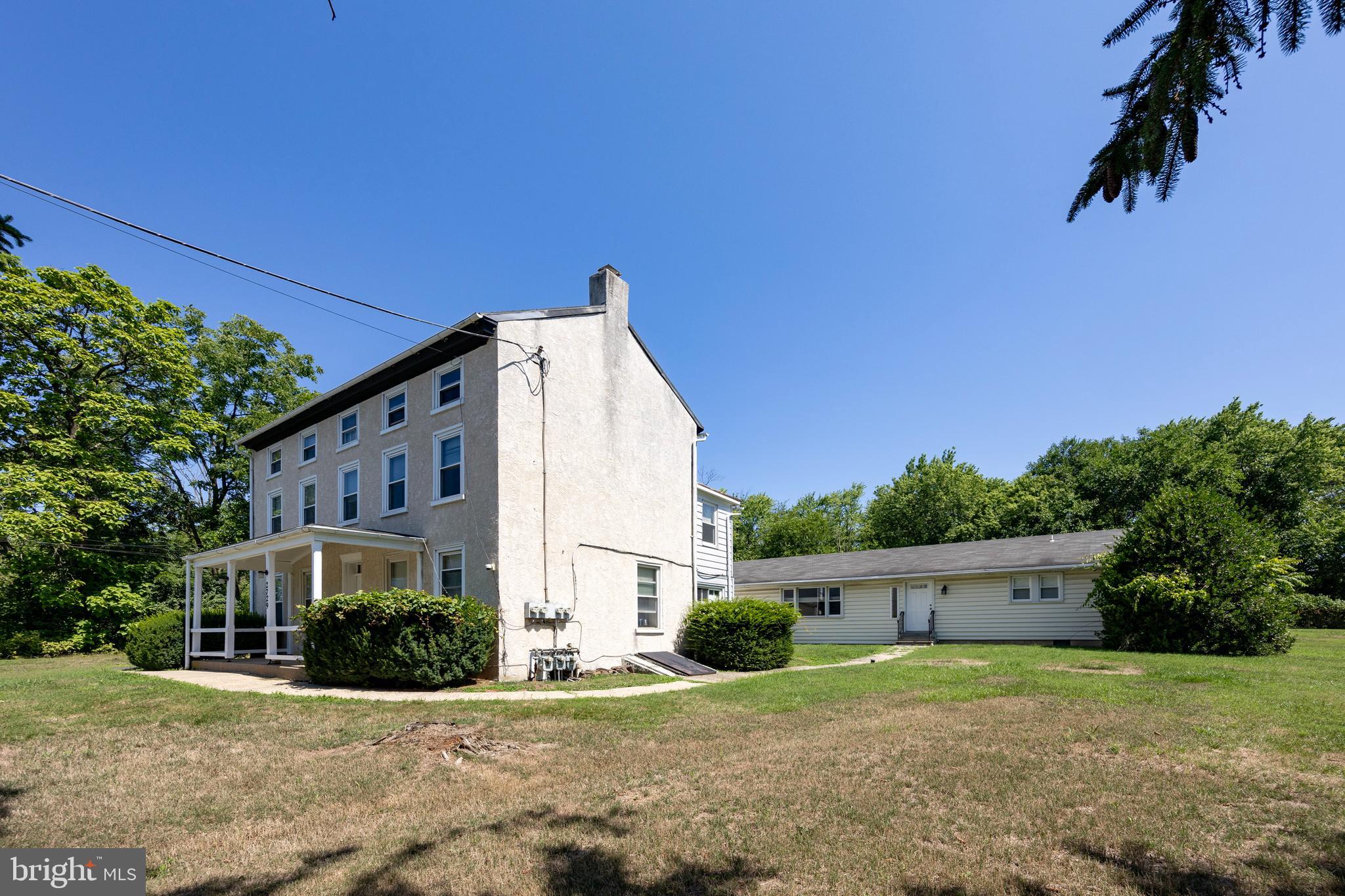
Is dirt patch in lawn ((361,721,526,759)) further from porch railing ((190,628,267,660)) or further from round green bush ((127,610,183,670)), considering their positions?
round green bush ((127,610,183,670))

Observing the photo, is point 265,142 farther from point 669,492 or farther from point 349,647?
point 669,492

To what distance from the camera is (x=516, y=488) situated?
Answer: 47.9 feet

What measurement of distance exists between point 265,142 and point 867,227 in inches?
374

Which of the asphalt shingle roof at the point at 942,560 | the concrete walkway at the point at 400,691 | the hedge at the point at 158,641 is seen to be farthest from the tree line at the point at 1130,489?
the hedge at the point at 158,641

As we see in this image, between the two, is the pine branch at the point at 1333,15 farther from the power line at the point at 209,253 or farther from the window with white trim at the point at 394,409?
the window with white trim at the point at 394,409

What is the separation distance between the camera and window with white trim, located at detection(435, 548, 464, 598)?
1524 centimetres

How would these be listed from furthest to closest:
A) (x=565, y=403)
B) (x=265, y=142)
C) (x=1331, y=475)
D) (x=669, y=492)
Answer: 1. (x=1331, y=475)
2. (x=669, y=492)
3. (x=565, y=403)
4. (x=265, y=142)

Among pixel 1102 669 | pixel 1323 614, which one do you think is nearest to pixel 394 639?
pixel 1102 669

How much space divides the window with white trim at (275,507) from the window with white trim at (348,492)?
431cm

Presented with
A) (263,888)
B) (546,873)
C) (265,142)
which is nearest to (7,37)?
(265,142)

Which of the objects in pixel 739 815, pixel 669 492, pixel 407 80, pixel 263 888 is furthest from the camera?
pixel 669 492

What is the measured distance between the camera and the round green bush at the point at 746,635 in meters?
17.0

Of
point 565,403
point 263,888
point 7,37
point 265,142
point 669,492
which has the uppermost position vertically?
point 265,142

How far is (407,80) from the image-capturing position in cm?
810
